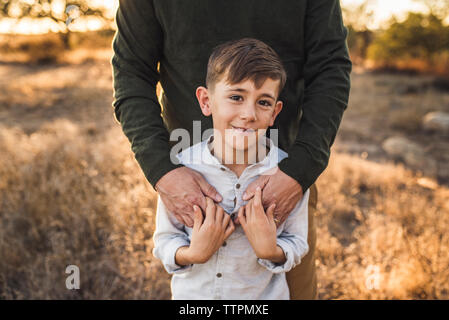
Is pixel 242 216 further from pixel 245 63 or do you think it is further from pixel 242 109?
pixel 245 63

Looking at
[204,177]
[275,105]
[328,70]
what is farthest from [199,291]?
[328,70]

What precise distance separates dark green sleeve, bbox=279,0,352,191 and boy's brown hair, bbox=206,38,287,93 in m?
0.23

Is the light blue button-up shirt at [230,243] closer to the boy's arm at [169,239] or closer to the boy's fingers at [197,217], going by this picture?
the boy's arm at [169,239]

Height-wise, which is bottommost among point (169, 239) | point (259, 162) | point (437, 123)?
point (169, 239)

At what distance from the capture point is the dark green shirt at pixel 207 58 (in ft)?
5.11

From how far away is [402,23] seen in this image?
64.5ft

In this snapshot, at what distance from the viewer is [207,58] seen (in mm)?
1620

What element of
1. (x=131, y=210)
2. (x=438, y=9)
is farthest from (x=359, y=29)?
(x=131, y=210)

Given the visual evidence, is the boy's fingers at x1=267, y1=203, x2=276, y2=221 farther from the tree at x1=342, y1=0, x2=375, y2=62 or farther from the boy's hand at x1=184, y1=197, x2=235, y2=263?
the tree at x1=342, y1=0, x2=375, y2=62

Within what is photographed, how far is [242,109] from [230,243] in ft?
2.07

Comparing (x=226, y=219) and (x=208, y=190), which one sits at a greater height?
(x=208, y=190)

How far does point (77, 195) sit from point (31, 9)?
12.4m

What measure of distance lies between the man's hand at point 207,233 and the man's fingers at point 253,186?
120 millimetres

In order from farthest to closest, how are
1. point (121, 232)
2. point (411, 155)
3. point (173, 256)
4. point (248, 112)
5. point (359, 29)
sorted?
→ 1. point (359, 29)
2. point (411, 155)
3. point (121, 232)
4. point (173, 256)
5. point (248, 112)
